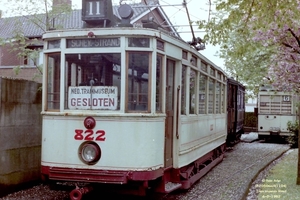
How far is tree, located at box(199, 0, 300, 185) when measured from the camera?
7.58 m

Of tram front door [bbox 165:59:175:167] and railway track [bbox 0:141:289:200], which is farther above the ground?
tram front door [bbox 165:59:175:167]

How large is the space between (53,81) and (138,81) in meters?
1.33

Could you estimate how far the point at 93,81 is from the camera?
6.39 metres

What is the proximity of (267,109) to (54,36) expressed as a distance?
15482 millimetres

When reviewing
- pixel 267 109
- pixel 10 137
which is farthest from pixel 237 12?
pixel 267 109

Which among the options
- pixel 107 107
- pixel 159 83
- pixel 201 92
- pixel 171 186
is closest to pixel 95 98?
pixel 107 107

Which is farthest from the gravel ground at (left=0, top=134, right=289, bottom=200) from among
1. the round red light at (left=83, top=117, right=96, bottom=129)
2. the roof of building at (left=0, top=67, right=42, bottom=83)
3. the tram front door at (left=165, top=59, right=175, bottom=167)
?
the roof of building at (left=0, top=67, right=42, bottom=83)

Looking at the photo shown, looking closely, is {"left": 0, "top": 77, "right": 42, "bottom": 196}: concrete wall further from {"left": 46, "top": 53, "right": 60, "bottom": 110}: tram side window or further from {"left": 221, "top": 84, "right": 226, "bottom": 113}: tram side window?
{"left": 221, "top": 84, "right": 226, "bottom": 113}: tram side window

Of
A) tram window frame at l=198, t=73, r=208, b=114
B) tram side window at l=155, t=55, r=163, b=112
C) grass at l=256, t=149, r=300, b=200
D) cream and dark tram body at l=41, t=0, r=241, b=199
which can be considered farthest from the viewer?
tram window frame at l=198, t=73, r=208, b=114

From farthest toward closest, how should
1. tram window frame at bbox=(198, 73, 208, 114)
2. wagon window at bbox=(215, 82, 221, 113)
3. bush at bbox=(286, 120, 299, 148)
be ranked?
bush at bbox=(286, 120, 299, 148) < wagon window at bbox=(215, 82, 221, 113) < tram window frame at bbox=(198, 73, 208, 114)

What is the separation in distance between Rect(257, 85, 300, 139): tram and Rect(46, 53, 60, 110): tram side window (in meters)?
14.6

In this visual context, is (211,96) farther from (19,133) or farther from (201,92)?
(19,133)

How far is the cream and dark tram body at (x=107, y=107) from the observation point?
620 cm

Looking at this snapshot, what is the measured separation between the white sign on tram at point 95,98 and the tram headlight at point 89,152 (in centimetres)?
54
